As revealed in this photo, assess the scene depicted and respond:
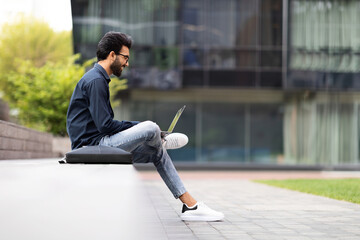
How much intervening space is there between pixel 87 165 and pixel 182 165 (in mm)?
23514

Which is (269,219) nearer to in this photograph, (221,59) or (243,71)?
(243,71)

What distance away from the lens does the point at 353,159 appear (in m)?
29.5

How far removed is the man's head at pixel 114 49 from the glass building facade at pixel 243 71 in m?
22.3

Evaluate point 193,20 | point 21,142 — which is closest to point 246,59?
point 193,20

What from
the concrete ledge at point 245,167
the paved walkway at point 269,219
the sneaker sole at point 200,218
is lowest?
the concrete ledge at point 245,167

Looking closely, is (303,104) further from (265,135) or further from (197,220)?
(197,220)

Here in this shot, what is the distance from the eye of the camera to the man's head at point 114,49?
199 inches

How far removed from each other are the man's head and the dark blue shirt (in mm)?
125

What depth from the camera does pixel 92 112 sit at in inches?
186

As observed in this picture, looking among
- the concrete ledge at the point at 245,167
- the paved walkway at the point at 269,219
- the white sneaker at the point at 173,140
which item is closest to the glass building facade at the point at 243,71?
the concrete ledge at the point at 245,167

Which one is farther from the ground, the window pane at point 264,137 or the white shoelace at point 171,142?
the white shoelace at point 171,142

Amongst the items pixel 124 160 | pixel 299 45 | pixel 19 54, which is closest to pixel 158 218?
pixel 124 160

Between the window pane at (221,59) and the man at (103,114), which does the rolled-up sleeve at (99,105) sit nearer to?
the man at (103,114)

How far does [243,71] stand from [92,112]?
23284 millimetres
